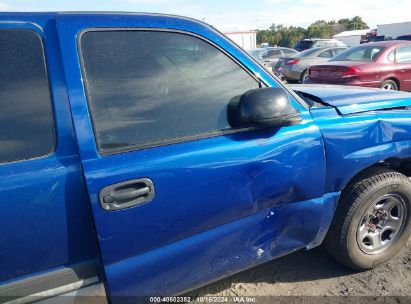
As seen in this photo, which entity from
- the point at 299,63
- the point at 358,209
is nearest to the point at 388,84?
the point at 299,63

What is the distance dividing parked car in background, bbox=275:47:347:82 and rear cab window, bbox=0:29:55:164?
12011mm

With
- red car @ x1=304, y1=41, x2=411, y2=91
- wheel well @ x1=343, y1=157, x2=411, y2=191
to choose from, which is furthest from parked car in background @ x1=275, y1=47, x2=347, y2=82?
wheel well @ x1=343, y1=157, x2=411, y2=191

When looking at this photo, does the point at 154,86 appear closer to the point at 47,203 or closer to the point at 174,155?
the point at 174,155

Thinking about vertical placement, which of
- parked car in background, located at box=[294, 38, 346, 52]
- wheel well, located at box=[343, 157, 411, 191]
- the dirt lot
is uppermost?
parked car in background, located at box=[294, 38, 346, 52]

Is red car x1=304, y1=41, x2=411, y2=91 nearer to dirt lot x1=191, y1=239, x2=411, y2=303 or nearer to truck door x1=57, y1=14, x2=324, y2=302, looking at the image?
dirt lot x1=191, y1=239, x2=411, y2=303

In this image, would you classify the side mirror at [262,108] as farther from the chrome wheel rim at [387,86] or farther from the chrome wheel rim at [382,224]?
the chrome wheel rim at [387,86]

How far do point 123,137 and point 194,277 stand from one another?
877 millimetres

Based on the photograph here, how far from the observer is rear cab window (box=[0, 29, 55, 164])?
155cm

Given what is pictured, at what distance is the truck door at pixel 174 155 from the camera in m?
1.65

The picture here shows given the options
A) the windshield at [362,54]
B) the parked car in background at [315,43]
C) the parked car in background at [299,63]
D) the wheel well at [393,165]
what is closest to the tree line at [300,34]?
the parked car in background at [315,43]

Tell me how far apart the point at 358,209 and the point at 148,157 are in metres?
1.61

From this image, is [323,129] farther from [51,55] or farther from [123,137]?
[51,55]

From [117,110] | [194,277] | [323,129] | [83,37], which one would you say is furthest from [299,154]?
[83,37]

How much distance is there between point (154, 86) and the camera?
183 centimetres
